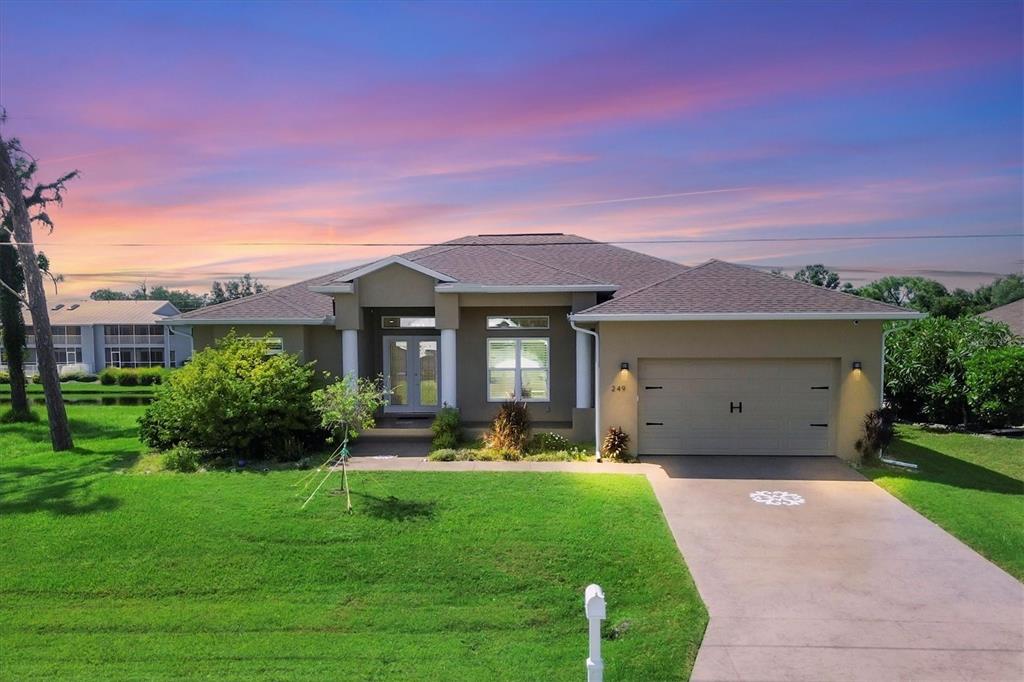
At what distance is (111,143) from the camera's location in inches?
587

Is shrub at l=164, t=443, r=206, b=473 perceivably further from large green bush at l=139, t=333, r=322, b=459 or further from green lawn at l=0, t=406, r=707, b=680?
green lawn at l=0, t=406, r=707, b=680

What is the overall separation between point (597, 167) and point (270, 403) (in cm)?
951

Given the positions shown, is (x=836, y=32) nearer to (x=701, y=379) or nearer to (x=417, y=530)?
(x=701, y=379)

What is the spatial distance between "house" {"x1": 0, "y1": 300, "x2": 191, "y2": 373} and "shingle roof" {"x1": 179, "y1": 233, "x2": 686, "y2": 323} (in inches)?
1511

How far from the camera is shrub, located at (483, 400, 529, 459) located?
1333 cm

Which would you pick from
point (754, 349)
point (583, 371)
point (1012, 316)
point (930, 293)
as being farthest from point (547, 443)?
point (930, 293)

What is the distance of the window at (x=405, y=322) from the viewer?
16.7 m

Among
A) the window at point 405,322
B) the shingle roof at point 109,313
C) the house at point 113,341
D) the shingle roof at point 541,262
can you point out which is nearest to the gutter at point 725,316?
the shingle roof at point 541,262

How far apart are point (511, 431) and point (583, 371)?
243cm

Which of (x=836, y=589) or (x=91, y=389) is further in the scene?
(x=91, y=389)

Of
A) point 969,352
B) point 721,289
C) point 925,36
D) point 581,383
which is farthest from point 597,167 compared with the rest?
point 969,352

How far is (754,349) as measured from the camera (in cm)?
1255

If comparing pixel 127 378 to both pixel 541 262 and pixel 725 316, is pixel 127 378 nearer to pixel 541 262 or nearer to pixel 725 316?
pixel 541 262

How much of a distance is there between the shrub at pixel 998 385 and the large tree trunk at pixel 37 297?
77.1 feet
